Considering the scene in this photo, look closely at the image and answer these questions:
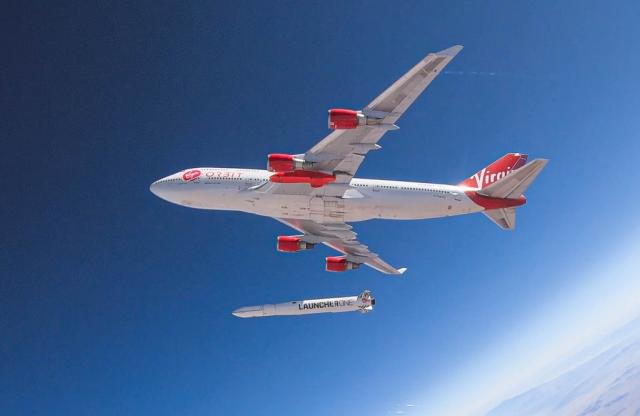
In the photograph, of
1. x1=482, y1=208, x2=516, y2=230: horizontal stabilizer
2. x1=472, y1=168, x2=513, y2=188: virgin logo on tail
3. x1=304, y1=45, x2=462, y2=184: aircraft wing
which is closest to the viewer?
x1=304, y1=45, x2=462, y2=184: aircraft wing

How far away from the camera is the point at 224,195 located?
53.9 meters

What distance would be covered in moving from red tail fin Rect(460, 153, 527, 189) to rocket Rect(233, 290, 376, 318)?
19856 millimetres

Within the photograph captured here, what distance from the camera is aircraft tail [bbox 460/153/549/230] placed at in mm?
48844

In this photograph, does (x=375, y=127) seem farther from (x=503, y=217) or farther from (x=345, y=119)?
(x=503, y=217)

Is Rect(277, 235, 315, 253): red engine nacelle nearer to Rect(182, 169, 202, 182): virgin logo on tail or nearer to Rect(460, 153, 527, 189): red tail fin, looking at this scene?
Rect(182, 169, 202, 182): virgin logo on tail

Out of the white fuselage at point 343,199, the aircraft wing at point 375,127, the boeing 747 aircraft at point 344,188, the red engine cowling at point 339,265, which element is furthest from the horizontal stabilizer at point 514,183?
the red engine cowling at point 339,265

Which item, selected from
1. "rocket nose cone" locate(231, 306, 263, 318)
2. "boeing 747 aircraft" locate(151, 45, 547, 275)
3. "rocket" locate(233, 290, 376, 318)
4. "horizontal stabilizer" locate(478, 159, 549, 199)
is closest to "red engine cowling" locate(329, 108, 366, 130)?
"boeing 747 aircraft" locate(151, 45, 547, 275)

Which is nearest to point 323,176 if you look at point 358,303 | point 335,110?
point 335,110

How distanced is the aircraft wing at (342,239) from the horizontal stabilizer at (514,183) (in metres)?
14.6

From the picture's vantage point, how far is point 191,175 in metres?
56.3

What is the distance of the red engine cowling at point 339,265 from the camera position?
6300cm

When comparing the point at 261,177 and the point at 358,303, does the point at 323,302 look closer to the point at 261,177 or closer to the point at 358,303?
Answer: the point at 358,303

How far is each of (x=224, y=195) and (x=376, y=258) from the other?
63.7 feet

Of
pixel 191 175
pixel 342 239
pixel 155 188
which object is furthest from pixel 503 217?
pixel 155 188
